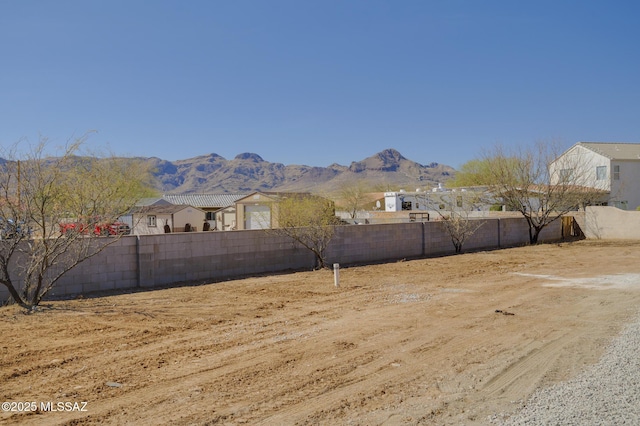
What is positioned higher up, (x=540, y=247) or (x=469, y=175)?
(x=469, y=175)

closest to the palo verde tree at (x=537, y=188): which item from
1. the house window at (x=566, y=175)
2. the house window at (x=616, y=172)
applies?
the house window at (x=566, y=175)

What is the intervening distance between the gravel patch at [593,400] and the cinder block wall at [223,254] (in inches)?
483

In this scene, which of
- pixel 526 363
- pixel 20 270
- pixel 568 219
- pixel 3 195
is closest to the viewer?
pixel 526 363

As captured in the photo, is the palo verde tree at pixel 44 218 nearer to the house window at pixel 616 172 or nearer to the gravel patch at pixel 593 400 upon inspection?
the gravel patch at pixel 593 400

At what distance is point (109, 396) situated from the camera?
22.4 ft

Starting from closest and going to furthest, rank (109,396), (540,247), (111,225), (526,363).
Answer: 1. (109,396)
2. (526,363)
3. (111,225)
4. (540,247)

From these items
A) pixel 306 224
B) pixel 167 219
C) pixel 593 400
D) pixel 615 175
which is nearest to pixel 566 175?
pixel 615 175

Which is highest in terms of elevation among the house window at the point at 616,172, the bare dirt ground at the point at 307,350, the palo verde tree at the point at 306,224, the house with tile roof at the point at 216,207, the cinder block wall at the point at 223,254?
the house window at the point at 616,172

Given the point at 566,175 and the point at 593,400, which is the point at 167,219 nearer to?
the point at 566,175

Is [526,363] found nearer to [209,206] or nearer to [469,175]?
[209,206]

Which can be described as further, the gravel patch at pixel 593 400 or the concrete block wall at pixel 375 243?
the concrete block wall at pixel 375 243

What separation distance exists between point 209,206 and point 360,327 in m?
60.2

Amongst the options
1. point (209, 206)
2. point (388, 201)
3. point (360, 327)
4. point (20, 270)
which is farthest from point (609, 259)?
point (209, 206)

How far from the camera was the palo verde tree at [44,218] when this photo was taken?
12602mm
